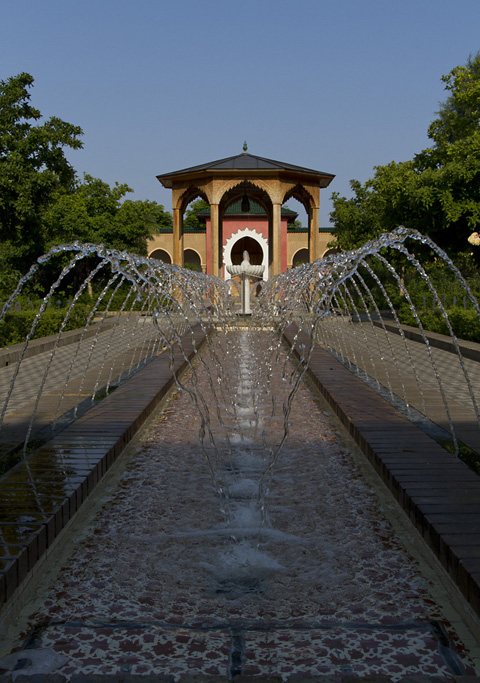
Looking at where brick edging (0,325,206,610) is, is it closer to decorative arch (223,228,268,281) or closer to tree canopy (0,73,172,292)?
tree canopy (0,73,172,292)

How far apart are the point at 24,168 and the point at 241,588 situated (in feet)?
37.0

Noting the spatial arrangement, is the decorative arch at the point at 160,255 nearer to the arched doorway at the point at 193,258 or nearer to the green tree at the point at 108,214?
the arched doorway at the point at 193,258

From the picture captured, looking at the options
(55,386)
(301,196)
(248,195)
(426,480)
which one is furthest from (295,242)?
(426,480)

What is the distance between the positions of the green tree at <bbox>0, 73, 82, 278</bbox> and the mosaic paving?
31.3ft

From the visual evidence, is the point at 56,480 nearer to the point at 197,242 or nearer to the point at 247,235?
the point at 247,235

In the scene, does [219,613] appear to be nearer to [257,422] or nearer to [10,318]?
[257,422]

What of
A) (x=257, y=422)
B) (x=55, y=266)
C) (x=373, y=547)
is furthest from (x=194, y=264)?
(x=373, y=547)

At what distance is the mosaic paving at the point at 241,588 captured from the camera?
188 cm

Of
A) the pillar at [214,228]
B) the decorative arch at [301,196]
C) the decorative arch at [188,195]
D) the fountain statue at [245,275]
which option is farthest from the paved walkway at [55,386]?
the decorative arch at [301,196]

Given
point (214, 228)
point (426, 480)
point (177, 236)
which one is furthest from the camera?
point (177, 236)

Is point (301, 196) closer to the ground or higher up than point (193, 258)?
higher up

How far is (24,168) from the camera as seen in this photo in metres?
12.2

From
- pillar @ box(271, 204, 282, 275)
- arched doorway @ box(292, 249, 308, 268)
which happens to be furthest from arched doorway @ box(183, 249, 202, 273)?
pillar @ box(271, 204, 282, 275)

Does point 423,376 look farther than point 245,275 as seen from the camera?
No
